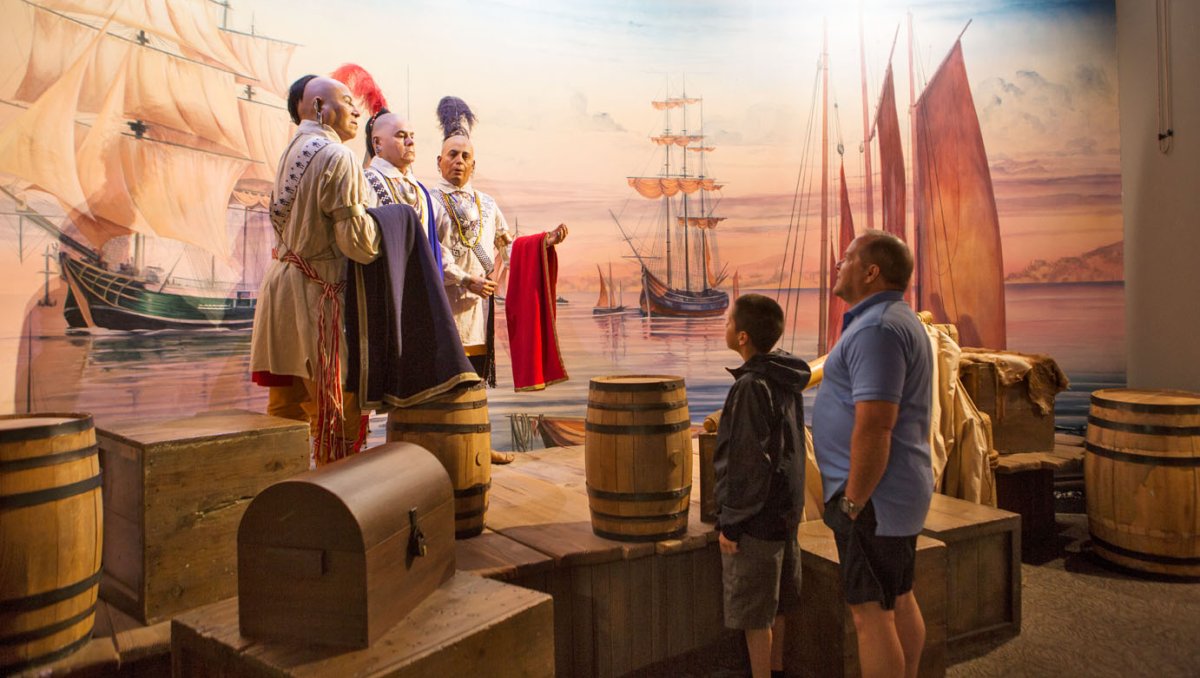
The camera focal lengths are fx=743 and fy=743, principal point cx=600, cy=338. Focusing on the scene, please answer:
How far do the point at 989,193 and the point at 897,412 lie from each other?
4576 millimetres

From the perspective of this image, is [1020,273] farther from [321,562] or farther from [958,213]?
[321,562]

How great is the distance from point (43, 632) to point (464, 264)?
2579mm

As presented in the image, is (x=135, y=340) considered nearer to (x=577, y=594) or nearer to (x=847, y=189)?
(x=577, y=594)

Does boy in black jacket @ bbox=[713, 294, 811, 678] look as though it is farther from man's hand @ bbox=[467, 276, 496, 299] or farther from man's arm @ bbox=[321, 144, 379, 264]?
man's hand @ bbox=[467, 276, 496, 299]

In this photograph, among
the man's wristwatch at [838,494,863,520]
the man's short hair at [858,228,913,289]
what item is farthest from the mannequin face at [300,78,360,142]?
the man's wristwatch at [838,494,863,520]

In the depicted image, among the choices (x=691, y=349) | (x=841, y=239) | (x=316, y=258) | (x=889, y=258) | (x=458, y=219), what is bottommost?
(x=691, y=349)

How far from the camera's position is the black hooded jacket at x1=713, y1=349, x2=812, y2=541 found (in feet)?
7.18

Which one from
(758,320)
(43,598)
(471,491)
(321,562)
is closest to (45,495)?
(43,598)

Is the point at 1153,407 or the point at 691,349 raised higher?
the point at 691,349

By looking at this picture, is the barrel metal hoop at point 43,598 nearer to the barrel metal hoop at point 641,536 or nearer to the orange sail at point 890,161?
the barrel metal hoop at point 641,536

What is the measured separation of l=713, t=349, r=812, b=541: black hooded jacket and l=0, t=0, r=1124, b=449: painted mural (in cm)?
318

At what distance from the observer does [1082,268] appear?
563cm

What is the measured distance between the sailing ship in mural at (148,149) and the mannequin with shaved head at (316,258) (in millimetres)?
1505

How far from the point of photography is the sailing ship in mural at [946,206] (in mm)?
5801
